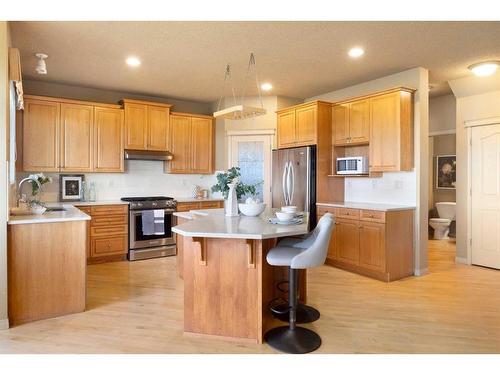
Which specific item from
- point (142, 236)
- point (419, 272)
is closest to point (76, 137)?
point (142, 236)

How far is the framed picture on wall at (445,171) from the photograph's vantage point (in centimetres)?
712

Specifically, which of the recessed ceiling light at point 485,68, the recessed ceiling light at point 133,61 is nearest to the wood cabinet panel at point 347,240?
the recessed ceiling light at point 485,68

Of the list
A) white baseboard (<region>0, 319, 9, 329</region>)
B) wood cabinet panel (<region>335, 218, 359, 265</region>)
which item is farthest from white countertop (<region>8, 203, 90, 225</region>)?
wood cabinet panel (<region>335, 218, 359, 265</region>)

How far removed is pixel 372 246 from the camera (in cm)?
434

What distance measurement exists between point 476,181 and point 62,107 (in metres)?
5.97

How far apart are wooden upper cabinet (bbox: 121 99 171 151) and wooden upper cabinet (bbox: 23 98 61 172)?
98 centimetres

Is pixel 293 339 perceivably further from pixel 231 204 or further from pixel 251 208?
pixel 231 204

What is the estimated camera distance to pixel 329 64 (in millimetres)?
4387

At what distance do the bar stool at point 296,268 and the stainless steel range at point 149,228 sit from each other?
312cm

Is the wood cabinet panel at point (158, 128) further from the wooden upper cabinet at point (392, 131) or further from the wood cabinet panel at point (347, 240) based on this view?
the wooden upper cabinet at point (392, 131)

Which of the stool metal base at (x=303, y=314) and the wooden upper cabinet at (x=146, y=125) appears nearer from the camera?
Result: the stool metal base at (x=303, y=314)

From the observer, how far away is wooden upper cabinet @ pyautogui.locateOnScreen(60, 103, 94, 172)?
5.08m
